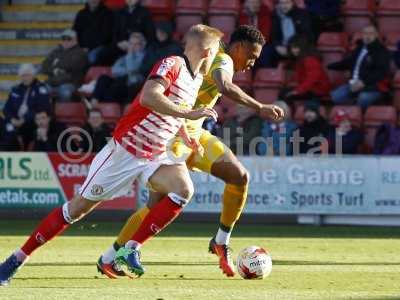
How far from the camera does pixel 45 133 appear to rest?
58.4 feet

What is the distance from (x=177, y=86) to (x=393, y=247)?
4914 millimetres

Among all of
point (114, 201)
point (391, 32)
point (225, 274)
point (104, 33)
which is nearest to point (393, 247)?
point (225, 274)

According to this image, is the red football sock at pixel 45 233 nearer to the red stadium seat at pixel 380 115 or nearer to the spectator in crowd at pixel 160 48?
the red stadium seat at pixel 380 115

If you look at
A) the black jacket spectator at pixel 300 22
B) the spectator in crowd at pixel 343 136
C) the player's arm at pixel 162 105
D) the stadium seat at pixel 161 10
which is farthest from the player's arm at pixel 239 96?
the stadium seat at pixel 161 10

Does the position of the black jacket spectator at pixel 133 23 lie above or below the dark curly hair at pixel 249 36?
below

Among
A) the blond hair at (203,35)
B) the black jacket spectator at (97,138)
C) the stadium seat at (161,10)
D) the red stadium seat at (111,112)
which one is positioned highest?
the blond hair at (203,35)

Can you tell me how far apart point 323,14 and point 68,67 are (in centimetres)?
416

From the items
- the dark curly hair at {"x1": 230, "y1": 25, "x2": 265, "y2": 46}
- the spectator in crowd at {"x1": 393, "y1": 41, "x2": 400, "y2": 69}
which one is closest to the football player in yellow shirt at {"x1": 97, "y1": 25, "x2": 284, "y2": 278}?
the dark curly hair at {"x1": 230, "y1": 25, "x2": 265, "y2": 46}

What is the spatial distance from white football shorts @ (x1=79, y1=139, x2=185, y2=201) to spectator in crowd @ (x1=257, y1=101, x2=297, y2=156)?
25.4ft

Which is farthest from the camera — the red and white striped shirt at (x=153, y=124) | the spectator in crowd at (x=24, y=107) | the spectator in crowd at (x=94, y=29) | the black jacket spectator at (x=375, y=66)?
the spectator in crowd at (x=94, y=29)

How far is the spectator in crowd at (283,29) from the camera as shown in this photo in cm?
1817

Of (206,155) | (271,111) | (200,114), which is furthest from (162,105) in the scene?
(206,155)

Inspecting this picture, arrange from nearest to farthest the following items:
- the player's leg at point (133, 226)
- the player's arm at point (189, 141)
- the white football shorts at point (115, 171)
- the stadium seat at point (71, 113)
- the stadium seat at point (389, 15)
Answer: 1. the white football shorts at point (115, 171)
2. the player's arm at point (189, 141)
3. the player's leg at point (133, 226)
4. the stadium seat at point (71, 113)
5. the stadium seat at point (389, 15)

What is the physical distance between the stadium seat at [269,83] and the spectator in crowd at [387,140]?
1928mm
